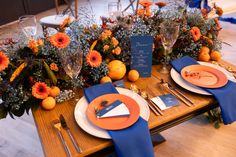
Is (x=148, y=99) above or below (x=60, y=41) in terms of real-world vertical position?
below

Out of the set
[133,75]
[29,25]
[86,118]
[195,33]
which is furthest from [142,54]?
[29,25]

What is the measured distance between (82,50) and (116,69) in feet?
0.60

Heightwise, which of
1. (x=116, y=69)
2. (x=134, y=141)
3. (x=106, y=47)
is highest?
(x=106, y=47)

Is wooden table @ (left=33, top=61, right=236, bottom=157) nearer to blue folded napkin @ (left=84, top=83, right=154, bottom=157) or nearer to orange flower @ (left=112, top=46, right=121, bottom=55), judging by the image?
blue folded napkin @ (left=84, top=83, right=154, bottom=157)

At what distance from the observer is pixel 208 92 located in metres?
1.01

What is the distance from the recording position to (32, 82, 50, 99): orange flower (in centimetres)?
Answer: 94

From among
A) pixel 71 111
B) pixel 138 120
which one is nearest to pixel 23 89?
pixel 71 111

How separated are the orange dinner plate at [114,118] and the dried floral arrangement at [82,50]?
0.48 ft

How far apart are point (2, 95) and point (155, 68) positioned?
746mm

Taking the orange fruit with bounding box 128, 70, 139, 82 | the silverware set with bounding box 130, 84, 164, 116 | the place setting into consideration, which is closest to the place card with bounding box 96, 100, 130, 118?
the place setting

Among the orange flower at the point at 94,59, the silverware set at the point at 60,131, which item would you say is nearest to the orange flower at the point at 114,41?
the orange flower at the point at 94,59

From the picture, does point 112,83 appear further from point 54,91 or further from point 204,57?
point 204,57

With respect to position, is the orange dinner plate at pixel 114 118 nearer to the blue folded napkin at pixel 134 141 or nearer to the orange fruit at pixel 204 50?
the blue folded napkin at pixel 134 141

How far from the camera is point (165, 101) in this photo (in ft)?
3.27
